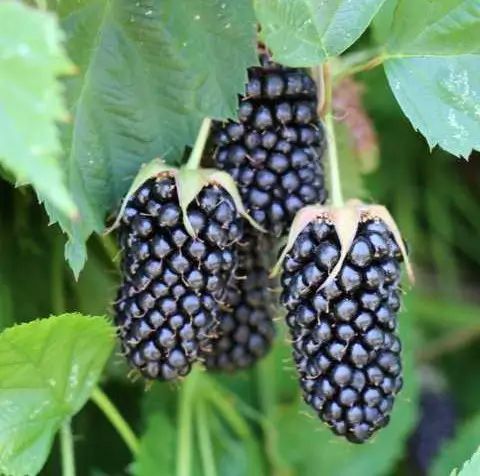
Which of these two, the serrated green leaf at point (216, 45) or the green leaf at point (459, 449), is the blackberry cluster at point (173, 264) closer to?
Result: the serrated green leaf at point (216, 45)

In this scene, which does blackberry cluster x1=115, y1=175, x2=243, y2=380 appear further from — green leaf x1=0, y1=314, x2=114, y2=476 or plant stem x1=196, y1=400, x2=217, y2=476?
plant stem x1=196, y1=400, x2=217, y2=476

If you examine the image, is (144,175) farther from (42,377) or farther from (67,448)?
(67,448)

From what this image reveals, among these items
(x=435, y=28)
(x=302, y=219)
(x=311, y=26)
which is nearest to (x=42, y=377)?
(x=302, y=219)

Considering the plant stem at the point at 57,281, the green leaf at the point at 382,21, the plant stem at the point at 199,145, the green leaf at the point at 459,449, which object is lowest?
the green leaf at the point at 459,449

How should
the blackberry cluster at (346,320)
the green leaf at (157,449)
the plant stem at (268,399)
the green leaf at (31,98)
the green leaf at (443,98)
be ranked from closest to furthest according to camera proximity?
the green leaf at (31,98), the blackberry cluster at (346,320), the green leaf at (443,98), the green leaf at (157,449), the plant stem at (268,399)

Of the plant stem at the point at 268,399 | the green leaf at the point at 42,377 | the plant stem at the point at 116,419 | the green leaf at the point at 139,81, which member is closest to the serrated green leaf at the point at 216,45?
the green leaf at the point at 139,81

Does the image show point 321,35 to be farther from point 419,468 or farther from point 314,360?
point 419,468
